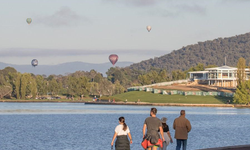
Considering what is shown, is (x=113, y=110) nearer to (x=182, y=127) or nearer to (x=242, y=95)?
(x=242, y=95)

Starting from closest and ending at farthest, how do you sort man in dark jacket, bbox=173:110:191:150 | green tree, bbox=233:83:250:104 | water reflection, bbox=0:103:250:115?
man in dark jacket, bbox=173:110:191:150 < water reflection, bbox=0:103:250:115 < green tree, bbox=233:83:250:104

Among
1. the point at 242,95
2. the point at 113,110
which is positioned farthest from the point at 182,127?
the point at 242,95

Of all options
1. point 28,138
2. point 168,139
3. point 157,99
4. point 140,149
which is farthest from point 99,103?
point 168,139

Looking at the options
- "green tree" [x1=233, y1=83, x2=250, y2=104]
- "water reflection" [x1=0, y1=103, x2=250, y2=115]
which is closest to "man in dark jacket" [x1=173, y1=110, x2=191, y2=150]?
"water reflection" [x1=0, y1=103, x2=250, y2=115]

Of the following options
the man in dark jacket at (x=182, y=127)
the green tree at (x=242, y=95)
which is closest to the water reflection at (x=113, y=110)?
the green tree at (x=242, y=95)

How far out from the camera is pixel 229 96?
168m

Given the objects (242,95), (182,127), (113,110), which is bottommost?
(113,110)

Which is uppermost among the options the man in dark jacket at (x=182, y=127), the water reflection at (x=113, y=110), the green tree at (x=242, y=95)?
the green tree at (x=242, y=95)

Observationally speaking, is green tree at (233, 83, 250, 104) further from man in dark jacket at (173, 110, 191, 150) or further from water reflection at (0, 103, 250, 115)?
man in dark jacket at (173, 110, 191, 150)

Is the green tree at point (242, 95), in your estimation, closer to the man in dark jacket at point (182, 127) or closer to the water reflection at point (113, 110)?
the water reflection at point (113, 110)

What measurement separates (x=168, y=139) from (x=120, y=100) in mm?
161239

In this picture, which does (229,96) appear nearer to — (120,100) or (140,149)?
(120,100)

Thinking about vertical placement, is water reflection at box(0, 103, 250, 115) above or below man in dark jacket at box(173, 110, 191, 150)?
below

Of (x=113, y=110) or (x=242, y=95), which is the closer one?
(x=113, y=110)
